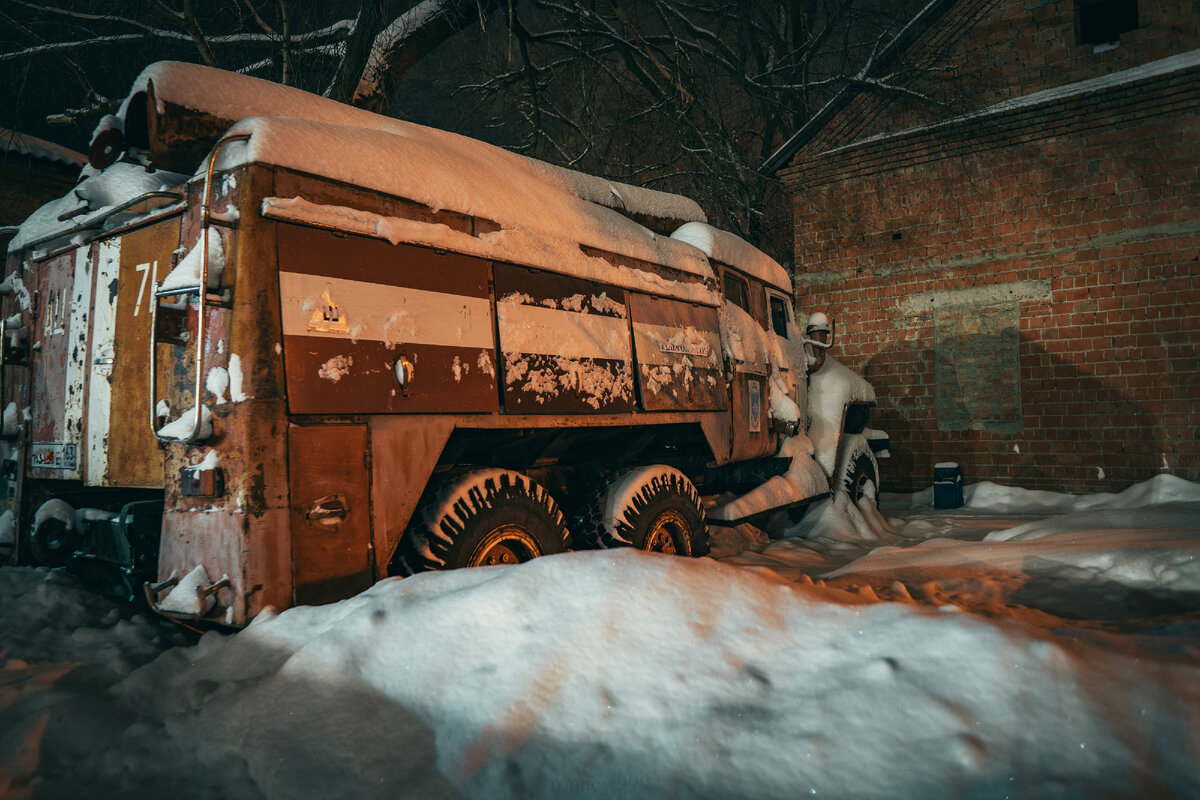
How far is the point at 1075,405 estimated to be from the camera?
9219mm

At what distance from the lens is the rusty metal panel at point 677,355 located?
4.54m

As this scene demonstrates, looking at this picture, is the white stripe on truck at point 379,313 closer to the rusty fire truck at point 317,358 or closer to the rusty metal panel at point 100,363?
the rusty fire truck at point 317,358

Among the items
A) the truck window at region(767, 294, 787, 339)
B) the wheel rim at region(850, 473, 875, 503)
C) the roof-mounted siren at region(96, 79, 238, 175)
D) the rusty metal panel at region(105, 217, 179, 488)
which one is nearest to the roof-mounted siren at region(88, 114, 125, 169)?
the roof-mounted siren at region(96, 79, 238, 175)

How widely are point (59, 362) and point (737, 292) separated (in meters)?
4.69

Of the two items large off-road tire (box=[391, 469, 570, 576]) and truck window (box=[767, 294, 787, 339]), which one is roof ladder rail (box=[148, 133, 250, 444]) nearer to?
large off-road tire (box=[391, 469, 570, 576])

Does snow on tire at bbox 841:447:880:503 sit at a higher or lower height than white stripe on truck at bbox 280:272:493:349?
lower

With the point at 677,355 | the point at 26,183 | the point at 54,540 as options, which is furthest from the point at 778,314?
the point at 26,183

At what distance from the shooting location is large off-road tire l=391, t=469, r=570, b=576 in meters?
3.23

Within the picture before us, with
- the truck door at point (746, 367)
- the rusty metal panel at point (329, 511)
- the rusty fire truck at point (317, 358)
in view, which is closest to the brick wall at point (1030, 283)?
the truck door at point (746, 367)

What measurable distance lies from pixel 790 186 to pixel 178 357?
404 inches

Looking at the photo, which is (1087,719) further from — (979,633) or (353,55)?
(353,55)

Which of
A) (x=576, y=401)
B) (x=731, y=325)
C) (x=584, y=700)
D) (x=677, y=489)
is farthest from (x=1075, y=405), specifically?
(x=584, y=700)

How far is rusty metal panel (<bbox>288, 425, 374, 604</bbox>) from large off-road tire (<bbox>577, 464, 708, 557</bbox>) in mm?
1634

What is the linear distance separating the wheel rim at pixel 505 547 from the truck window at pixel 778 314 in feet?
12.7
